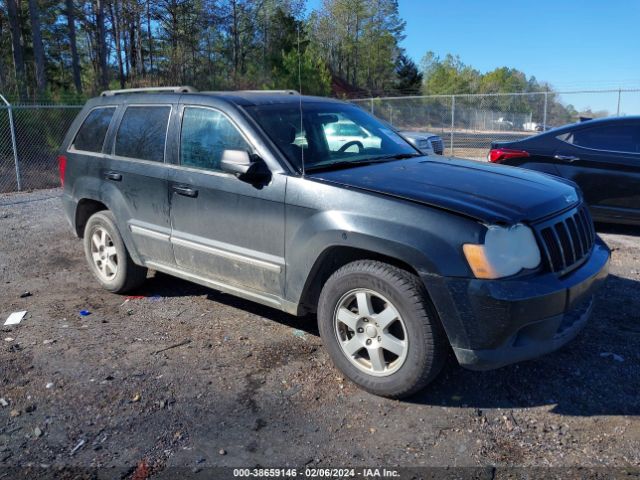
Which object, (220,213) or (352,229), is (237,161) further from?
(352,229)

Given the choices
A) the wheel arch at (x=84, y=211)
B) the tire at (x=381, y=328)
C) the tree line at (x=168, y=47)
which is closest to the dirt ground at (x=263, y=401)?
the tire at (x=381, y=328)

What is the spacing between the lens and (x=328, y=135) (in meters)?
4.38

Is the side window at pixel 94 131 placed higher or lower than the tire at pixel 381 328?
higher

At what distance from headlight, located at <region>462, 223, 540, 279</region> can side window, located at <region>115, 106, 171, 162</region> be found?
276 centimetres

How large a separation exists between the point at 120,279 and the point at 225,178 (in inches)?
73.2

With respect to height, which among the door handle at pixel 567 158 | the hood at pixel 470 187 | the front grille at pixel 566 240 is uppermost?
the hood at pixel 470 187

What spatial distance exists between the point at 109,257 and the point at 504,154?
5405 millimetres

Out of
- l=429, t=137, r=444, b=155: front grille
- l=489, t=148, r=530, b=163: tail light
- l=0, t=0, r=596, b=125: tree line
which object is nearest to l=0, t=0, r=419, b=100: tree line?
l=0, t=0, r=596, b=125: tree line

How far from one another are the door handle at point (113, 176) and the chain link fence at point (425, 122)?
831cm

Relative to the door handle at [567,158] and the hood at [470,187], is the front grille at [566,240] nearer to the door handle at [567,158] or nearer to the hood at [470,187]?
the hood at [470,187]

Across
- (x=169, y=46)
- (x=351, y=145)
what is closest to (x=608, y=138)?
(x=351, y=145)

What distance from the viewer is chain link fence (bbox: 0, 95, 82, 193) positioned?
14.1 meters

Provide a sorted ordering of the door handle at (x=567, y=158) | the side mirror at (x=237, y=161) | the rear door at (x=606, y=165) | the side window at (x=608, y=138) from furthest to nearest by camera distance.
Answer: the door handle at (x=567, y=158) < the side window at (x=608, y=138) < the rear door at (x=606, y=165) < the side mirror at (x=237, y=161)

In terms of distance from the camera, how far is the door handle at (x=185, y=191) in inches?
169
